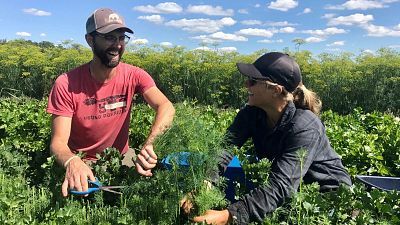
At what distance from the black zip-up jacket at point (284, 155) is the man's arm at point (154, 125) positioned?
44 centimetres

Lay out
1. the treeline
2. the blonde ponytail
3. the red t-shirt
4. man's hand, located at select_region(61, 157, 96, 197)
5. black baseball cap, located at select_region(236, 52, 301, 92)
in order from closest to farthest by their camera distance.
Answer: man's hand, located at select_region(61, 157, 96, 197) → black baseball cap, located at select_region(236, 52, 301, 92) → the blonde ponytail → the red t-shirt → the treeline

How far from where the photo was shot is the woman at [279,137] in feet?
7.79

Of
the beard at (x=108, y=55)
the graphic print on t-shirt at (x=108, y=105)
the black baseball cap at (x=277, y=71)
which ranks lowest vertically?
the graphic print on t-shirt at (x=108, y=105)

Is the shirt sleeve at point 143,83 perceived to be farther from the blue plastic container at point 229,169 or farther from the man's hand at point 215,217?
the man's hand at point 215,217

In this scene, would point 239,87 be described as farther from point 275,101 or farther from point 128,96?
point 275,101

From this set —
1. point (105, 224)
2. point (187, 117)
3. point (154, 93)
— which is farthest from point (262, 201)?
point (154, 93)

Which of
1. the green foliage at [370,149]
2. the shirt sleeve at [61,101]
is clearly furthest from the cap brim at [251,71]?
the green foliage at [370,149]


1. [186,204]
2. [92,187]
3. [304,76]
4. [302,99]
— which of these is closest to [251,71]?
[302,99]

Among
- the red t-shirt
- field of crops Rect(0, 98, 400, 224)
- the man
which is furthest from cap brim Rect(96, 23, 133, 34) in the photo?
field of crops Rect(0, 98, 400, 224)

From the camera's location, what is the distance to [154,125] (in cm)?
327

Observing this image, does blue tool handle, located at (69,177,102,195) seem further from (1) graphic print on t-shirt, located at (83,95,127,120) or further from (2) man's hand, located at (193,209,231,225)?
(1) graphic print on t-shirt, located at (83,95,127,120)

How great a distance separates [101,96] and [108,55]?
0.39 metres

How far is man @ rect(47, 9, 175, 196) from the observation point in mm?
3446

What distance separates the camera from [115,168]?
301 cm
